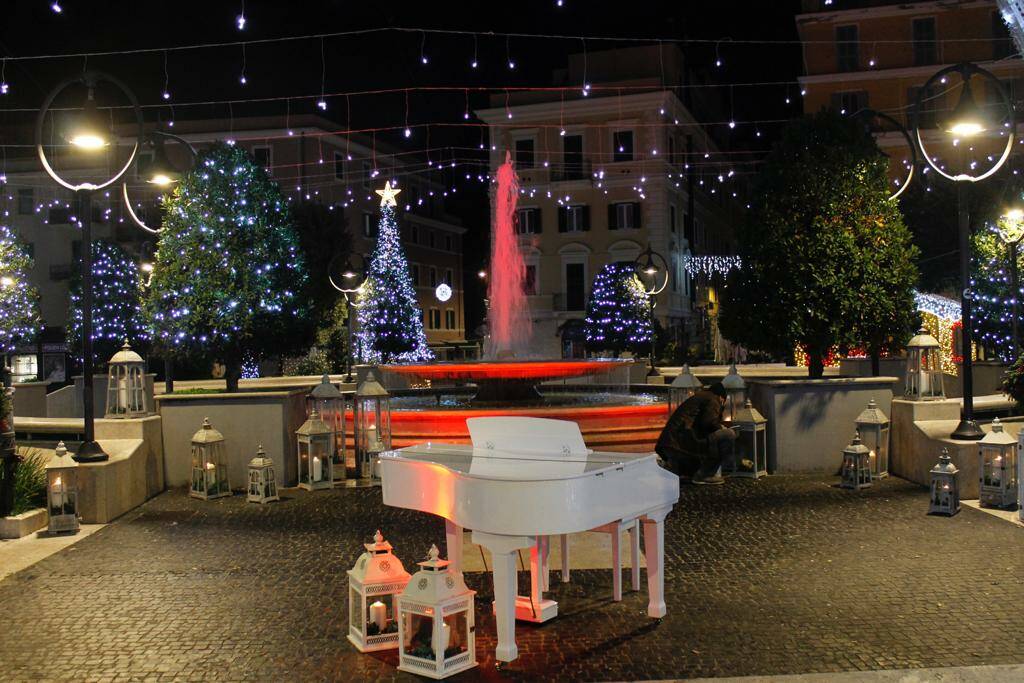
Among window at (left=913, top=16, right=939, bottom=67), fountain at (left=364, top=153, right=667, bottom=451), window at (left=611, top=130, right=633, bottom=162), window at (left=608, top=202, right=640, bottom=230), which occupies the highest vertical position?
window at (left=913, top=16, right=939, bottom=67)

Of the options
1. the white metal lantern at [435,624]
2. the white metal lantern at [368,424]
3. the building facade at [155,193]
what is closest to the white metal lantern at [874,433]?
the white metal lantern at [368,424]

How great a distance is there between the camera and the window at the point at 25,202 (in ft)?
154

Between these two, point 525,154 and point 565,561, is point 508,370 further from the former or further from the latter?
point 525,154

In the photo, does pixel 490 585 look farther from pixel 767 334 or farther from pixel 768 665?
pixel 767 334

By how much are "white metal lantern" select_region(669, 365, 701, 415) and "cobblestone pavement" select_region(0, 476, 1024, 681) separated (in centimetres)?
428

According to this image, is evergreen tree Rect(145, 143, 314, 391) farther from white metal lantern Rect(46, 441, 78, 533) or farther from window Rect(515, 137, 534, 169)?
window Rect(515, 137, 534, 169)

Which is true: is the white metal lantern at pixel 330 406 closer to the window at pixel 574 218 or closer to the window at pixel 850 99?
the window at pixel 574 218

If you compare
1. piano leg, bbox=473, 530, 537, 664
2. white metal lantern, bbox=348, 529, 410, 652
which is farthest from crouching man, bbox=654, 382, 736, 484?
piano leg, bbox=473, 530, 537, 664

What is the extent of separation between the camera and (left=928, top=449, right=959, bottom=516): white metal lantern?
9.74m

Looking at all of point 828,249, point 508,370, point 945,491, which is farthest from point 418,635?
point 508,370

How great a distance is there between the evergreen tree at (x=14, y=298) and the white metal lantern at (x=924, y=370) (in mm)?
26808

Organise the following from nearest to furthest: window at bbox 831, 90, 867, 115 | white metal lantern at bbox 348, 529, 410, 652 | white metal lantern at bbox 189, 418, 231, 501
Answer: white metal lantern at bbox 348, 529, 410, 652
white metal lantern at bbox 189, 418, 231, 501
window at bbox 831, 90, 867, 115

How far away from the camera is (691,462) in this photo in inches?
480

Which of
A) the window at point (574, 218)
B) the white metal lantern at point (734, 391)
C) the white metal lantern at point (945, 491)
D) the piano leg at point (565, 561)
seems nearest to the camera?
the piano leg at point (565, 561)
